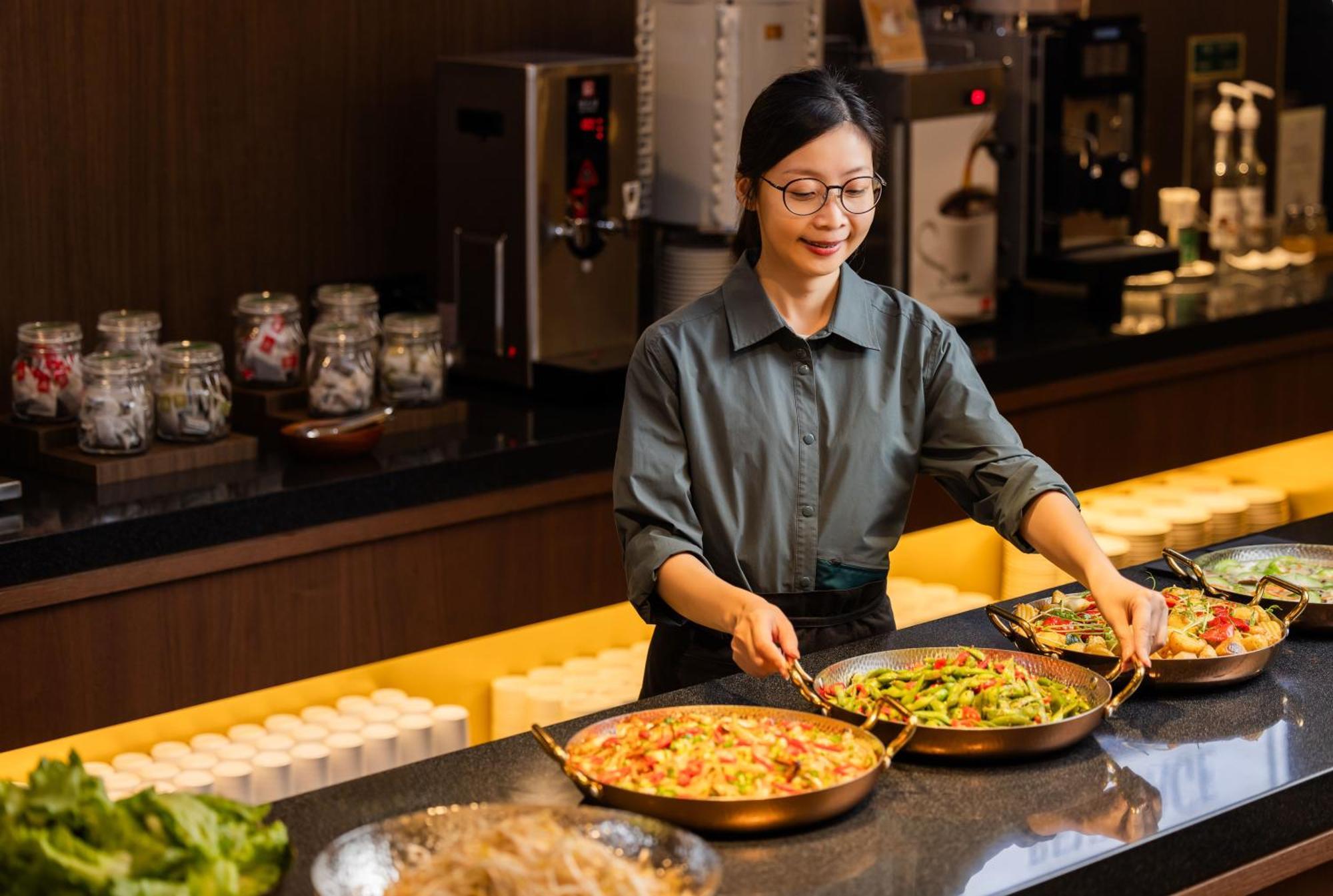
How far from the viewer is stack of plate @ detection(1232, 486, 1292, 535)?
459cm

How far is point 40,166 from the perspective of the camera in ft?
11.6

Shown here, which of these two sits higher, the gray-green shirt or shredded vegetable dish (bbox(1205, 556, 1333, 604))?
the gray-green shirt

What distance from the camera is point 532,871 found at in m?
1.50

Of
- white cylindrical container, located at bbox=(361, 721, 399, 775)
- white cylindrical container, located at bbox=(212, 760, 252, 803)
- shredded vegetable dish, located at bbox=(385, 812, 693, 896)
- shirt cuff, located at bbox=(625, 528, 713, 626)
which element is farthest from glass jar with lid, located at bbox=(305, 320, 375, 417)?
shredded vegetable dish, located at bbox=(385, 812, 693, 896)

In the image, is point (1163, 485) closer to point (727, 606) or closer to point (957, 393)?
point (957, 393)

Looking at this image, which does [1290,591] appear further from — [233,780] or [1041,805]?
[233,780]

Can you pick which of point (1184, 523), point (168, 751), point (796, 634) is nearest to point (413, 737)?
point (168, 751)

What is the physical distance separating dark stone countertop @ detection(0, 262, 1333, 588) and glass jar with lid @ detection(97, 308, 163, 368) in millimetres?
Answer: 269

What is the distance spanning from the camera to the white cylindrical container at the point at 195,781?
9.45 ft

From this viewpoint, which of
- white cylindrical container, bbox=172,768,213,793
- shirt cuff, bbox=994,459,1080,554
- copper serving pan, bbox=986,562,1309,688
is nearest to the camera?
copper serving pan, bbox=986,562,1309,688

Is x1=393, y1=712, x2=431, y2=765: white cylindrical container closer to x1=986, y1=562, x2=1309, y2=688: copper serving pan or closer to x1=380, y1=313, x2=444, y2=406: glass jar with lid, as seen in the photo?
x1=380, y1=313, x2=444, y2=406: glass jar with lid

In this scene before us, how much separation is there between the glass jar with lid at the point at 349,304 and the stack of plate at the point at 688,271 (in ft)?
2.17

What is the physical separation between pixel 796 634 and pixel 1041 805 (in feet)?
1.99

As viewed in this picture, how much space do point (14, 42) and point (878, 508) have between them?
202 cm
